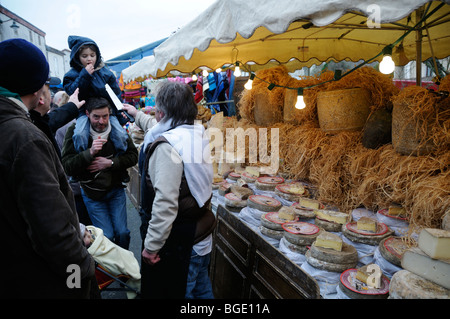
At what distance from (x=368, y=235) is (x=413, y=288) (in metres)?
0.55

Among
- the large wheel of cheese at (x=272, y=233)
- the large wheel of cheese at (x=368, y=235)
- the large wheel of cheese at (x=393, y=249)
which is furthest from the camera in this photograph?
the large wheel of cheese at (x=272, y=233)

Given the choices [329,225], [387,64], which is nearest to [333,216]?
[329,225]

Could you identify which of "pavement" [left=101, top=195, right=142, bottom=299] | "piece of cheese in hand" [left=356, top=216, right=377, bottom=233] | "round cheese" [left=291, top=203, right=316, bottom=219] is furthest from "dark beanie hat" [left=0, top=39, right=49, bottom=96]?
"pavement" [left=101, top=195, right=142, bottom=299]

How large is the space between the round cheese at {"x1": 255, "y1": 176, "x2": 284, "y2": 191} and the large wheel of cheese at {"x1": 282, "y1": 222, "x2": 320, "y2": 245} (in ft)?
2.59

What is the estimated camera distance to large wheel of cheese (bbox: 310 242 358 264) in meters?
1.48

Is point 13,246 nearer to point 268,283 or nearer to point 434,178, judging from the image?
point 268,283

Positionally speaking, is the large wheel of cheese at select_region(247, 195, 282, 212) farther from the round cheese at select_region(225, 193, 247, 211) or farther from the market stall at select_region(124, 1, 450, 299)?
the round cheese at select_region(225, 193, 247, 211)

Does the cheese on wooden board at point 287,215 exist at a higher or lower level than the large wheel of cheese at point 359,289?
higher

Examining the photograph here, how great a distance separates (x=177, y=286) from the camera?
171 centimetres

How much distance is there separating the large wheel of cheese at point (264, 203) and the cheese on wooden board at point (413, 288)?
1084 millimetres

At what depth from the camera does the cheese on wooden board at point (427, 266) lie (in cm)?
111

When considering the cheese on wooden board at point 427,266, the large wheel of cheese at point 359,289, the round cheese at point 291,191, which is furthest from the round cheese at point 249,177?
the cheese on wooden board at point 427,266

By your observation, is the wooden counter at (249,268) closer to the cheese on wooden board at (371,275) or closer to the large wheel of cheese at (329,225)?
the cheese on wooden board at (371,275)

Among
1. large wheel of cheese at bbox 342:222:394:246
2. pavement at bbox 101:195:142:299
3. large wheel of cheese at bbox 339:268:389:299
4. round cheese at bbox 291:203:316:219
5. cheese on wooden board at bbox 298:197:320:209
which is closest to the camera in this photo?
large wheel of cheese at bbox 339:268:389:299
